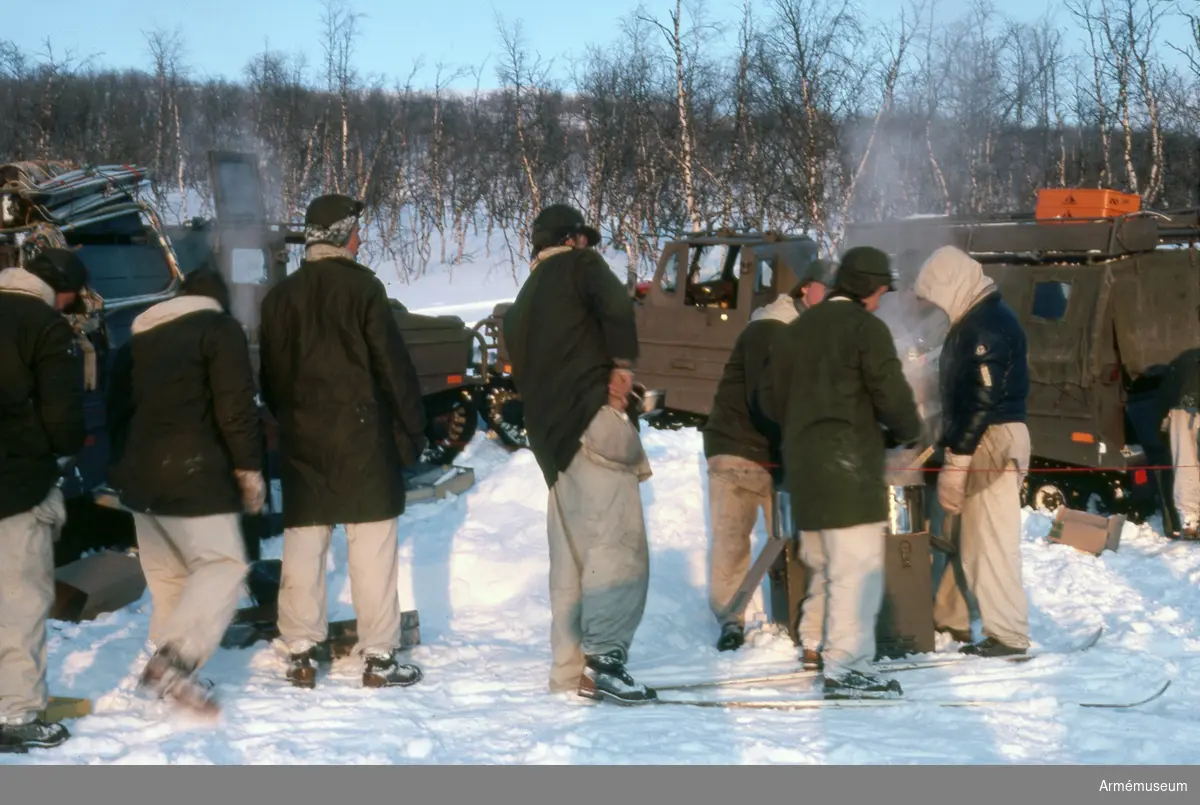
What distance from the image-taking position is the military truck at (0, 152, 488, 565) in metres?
7.33

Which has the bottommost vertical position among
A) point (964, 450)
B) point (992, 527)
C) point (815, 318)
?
point (992, 527)

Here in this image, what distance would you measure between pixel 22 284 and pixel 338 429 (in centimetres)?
122

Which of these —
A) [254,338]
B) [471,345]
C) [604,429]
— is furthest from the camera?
[471,345]

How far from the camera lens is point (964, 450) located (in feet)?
17.5

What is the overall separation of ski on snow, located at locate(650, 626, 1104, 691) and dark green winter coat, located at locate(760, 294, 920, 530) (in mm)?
642

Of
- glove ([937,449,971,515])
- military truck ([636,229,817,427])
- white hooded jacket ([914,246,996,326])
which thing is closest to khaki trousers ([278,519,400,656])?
glove ([937,449,971,515])

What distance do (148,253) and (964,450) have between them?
6.58m

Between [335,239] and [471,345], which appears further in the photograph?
[471,345]

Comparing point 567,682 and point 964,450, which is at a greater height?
point 964,450

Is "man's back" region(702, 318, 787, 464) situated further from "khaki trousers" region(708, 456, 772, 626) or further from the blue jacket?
the blue jacket

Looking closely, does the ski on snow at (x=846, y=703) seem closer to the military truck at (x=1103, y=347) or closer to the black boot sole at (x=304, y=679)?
the black boot sole at (x=304, y=679)

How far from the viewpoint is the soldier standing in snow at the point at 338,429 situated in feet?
15.6

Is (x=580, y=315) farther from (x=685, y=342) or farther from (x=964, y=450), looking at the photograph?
(x=685, y=342)

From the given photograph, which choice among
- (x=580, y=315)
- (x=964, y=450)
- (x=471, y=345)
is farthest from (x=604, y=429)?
(x=471, y=345)
